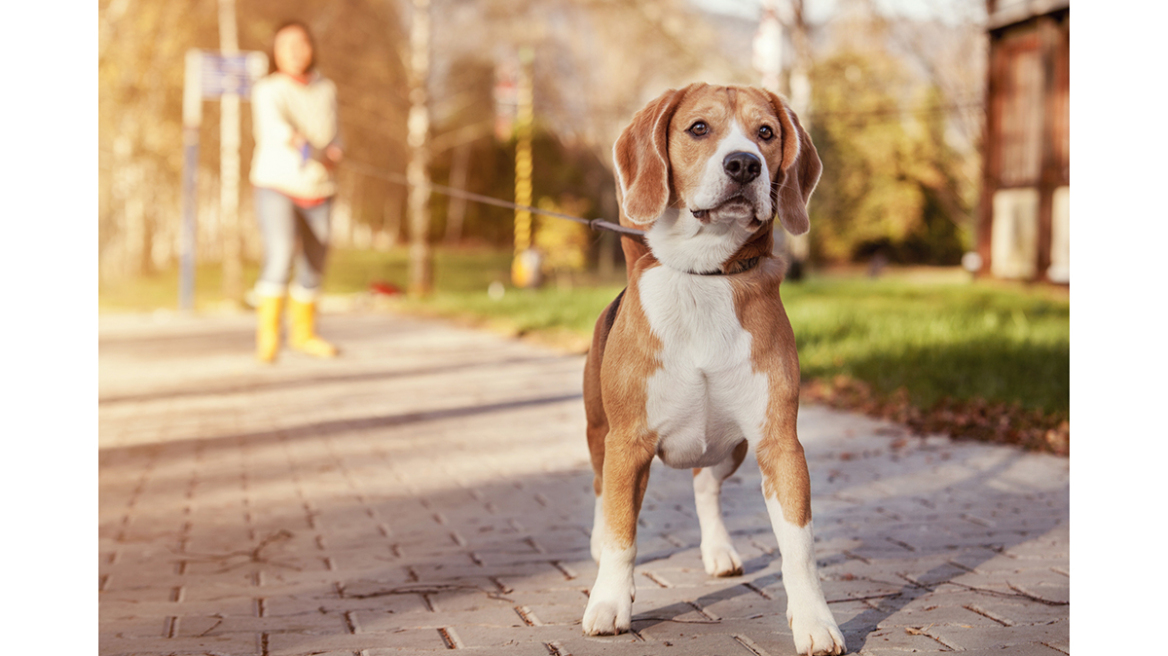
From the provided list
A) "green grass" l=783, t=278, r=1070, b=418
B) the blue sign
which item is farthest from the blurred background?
the blue sign

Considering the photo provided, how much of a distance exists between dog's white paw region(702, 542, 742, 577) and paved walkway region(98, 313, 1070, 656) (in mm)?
52

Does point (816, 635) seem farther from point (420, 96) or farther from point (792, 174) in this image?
point (420, 96)

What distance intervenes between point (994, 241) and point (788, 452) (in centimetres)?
2193

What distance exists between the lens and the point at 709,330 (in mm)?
2898

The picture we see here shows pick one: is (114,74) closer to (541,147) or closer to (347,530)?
(347,530)

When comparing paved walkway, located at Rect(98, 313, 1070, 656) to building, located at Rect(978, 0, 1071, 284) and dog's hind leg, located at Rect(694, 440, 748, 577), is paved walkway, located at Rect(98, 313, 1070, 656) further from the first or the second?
building, located at Rect(978, 0, 1071, 284)

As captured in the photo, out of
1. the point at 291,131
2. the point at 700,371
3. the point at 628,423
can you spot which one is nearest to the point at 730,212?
the point at 700,371

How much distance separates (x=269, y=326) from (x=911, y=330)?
5664 millimetres

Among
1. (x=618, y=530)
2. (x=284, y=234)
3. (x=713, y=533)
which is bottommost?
(x=713, y=533)

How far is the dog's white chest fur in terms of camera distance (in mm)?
2881

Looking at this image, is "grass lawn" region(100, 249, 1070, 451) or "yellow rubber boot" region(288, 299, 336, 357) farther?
"yellow rubber boot" region(288, 299, 336, 357)

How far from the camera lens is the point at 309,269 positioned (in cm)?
970

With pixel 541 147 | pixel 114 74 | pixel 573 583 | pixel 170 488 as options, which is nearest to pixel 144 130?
pixel 114 74

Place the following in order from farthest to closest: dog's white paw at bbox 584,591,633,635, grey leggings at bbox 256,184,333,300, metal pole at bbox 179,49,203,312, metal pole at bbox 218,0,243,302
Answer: metal pole at bbox 218,0,243,302 → metal pole at bbox 179,49,203,312 → grey leggings at bbox 256,184,333,300 → dog's white paw at bbox 584,591,633,635
